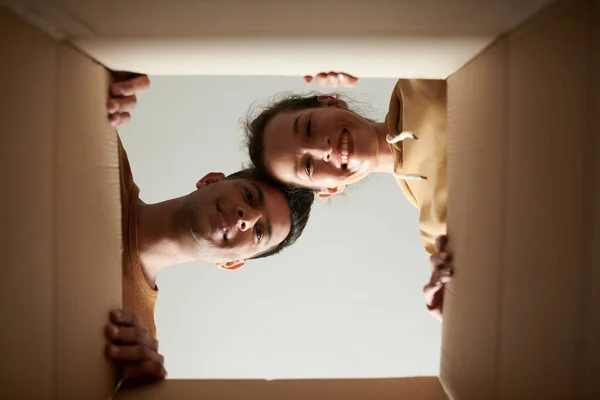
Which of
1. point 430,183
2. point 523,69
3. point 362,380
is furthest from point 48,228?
point 430,183

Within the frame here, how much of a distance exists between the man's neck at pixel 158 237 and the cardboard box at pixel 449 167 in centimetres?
33

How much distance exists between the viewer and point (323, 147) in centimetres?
115

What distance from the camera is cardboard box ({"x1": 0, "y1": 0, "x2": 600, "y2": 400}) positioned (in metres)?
0.60

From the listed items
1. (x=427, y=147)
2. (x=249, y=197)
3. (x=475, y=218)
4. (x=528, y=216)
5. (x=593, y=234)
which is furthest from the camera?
(x=249, y=197)

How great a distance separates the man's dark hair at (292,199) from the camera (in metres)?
1.34

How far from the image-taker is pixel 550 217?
63 cm

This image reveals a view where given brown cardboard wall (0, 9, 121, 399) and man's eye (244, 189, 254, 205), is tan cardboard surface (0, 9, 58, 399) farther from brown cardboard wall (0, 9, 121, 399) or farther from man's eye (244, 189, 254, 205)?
man's eye (244, 189, 254, 205)

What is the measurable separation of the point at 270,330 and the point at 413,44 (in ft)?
4.44

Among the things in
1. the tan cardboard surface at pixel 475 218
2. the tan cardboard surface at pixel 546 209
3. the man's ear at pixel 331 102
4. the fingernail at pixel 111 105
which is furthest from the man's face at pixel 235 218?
the tan cardboard surface at pixel 546 209

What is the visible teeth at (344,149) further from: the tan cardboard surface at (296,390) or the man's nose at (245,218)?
the tan cardboard surface at (296,390)

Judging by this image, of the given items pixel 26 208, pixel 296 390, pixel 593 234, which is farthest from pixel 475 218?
pixel 26 208

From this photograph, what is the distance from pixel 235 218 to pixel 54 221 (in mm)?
492

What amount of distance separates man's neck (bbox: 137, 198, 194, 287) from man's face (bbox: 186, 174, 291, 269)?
0.14 feet

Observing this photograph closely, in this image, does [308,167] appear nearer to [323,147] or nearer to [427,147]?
[323,147]
